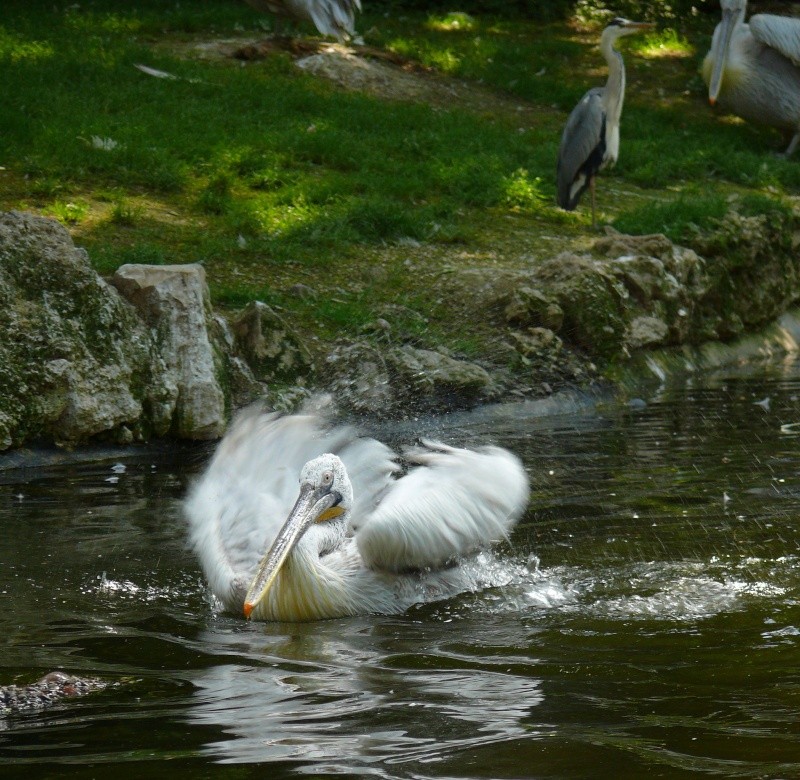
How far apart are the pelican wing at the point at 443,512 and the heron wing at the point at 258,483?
1.17ft

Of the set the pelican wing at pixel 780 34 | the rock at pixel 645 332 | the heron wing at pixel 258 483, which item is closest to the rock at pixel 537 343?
the rock at pixel 645 332

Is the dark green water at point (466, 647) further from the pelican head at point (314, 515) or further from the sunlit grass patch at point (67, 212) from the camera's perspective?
the sunlit grass patch at point (67, 212)

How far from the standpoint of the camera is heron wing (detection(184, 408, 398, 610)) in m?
4.38

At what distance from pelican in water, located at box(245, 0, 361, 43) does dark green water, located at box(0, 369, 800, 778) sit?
21.6 feet

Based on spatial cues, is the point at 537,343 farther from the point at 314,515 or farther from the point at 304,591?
the point at 304,591

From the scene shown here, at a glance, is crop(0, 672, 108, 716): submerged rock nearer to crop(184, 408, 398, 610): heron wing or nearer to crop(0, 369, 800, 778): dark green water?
crop(0, 369, 800, 778): dark green water

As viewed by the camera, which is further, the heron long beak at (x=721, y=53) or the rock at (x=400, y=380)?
the heron long beak at (x=721, y=53)

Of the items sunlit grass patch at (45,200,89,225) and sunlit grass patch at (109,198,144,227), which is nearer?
sunlit grass patch at (45,200,89,225)

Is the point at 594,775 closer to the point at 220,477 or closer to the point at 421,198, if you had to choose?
the point at 220,477

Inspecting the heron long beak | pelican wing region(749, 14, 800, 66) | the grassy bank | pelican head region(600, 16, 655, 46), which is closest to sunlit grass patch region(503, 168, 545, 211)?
the grassy bank

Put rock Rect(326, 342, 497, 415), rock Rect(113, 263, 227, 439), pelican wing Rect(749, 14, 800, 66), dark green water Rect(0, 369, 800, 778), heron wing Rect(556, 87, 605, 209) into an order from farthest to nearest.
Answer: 1. pelican wing Rect(749, 14, 800, 66)
2. heron wing Rect(556, 87, 605, 209)
3. rock Rect(326, 342, 497, 415)
4. rock Rect(113, 263, 227, 439)
5. dark green water Rect(0, 369, 800, 778)

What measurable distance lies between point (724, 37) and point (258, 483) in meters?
9.19

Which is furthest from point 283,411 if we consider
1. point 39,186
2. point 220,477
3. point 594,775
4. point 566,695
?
point 594,775

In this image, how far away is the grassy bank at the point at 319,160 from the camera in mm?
7789
